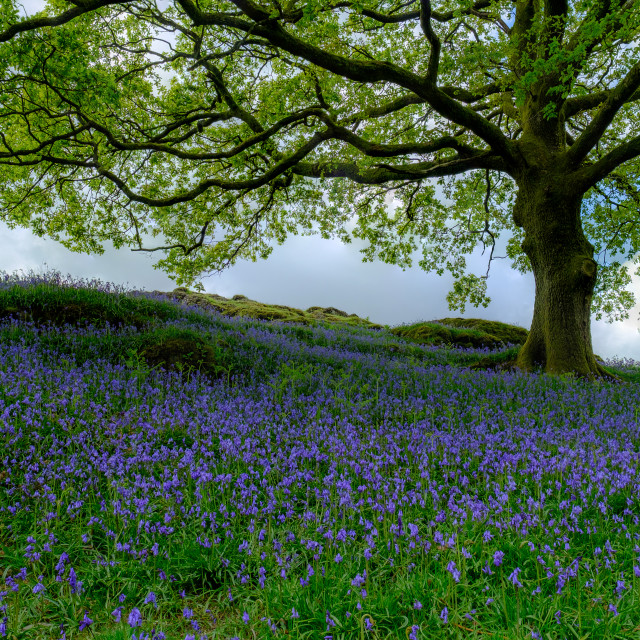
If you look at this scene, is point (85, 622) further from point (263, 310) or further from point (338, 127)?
point (263, 310)

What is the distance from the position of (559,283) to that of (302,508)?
10.2 metres

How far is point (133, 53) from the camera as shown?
578 inches

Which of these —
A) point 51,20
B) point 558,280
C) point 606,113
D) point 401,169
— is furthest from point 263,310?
point 606,113

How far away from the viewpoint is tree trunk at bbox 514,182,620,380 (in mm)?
11891

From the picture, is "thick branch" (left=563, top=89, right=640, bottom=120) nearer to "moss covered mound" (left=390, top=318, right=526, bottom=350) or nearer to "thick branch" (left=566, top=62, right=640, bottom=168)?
"thick branch" (left=566, top=62, right=640, bottom=168)

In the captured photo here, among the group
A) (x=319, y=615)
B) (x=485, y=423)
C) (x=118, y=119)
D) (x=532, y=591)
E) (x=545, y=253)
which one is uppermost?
(x=118, y=119)

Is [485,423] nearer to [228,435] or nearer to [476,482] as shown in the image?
[476,482]

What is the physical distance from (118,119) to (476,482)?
45.6ft

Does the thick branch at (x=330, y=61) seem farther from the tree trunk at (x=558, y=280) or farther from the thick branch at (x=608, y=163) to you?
the thick branch at (x=608, y=163)

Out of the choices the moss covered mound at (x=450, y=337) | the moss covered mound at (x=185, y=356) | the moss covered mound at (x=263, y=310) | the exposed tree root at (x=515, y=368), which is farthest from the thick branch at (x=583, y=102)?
the moss covered mound at (x=185, y=356)

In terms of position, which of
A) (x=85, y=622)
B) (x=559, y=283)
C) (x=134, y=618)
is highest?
(x=559, y=283)

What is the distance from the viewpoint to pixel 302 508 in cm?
441

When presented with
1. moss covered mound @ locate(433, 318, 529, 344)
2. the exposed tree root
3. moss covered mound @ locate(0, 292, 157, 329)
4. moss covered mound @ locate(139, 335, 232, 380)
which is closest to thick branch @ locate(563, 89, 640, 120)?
the exposed tree root

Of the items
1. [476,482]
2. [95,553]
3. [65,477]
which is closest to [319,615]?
[95,553]
